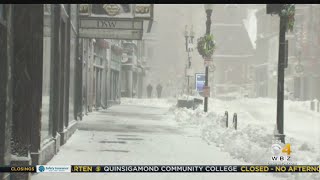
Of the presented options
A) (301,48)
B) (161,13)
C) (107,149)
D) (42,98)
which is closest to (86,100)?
(107,149)

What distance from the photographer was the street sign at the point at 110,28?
20.3 metres

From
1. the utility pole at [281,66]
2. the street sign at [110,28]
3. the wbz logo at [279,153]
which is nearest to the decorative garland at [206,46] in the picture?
the street sign at [110,28]

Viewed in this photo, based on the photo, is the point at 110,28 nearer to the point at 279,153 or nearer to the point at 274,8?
the point at 274,8

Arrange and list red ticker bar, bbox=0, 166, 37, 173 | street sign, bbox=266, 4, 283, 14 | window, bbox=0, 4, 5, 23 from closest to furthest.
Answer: red ticker bar, bbox=0, 166, 37, 173 → window, bbox=0, 4, 5, 23 → street sign, bbox=266, 4, 283, 14

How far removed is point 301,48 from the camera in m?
62.6

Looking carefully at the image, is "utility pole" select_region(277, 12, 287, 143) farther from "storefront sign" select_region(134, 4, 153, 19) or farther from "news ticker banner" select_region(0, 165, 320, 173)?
"storefront sign" select_region(134, 4, 153, 19)

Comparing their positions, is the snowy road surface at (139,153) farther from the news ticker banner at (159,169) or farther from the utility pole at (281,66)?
the utility pole at (281,66)

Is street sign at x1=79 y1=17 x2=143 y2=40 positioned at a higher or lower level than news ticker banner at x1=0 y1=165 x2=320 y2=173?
higher

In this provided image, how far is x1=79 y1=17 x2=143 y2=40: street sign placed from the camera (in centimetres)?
2031

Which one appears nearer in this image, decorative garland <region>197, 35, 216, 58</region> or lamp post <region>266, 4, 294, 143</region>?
lamp post <region>266, 4, 294, 143</region>

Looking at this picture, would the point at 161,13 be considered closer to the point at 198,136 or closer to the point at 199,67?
the point at 199,67

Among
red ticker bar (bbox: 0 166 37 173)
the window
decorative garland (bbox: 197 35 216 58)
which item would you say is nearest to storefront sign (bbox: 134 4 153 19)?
decorative garland (bbox: 197 35 216 58)

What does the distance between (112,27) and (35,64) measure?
41.4 ft

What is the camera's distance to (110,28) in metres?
20.8
